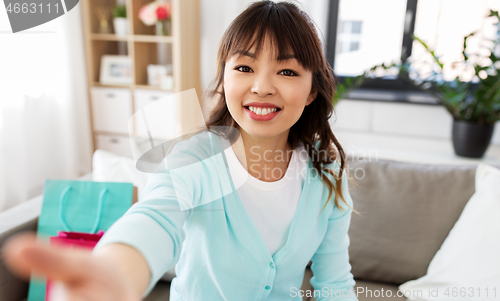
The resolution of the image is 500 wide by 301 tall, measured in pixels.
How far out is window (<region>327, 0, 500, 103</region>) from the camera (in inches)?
110

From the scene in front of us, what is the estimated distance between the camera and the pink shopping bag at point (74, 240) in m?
1.04

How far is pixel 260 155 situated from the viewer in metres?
0.91

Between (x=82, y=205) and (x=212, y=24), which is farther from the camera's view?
(x=212, y=24)

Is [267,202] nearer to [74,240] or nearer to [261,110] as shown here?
[261,110]

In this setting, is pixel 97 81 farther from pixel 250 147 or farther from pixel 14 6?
pixel 250 147

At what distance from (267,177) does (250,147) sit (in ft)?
0.28

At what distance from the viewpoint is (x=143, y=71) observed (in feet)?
10.4

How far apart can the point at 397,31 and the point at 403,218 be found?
2148 millimetres

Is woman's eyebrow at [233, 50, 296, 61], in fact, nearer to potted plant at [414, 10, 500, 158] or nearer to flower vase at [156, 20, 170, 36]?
potted plant at [414, 10, 500, 158]

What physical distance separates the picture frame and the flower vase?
355 mm

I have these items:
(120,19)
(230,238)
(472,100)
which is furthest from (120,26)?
(230,238)

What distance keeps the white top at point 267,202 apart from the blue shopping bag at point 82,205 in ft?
1.46

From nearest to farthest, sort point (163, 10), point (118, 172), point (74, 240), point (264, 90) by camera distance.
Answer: point (264, 90)
point (74, 240)
point (118, 172)
point (163, 10)

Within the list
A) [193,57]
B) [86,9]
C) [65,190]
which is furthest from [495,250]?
[86,9]
